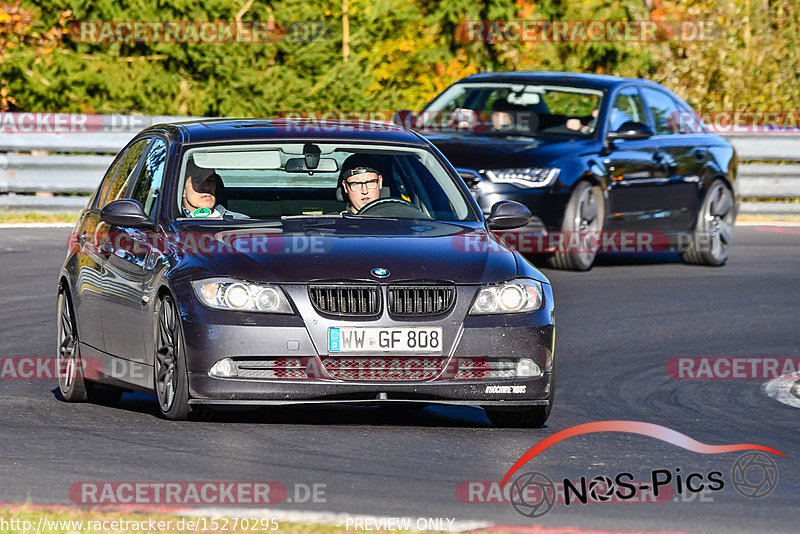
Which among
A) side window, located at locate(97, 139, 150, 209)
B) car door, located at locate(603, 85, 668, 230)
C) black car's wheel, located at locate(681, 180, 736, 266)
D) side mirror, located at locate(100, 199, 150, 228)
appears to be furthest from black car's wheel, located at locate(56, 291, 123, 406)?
black car's wheel, located at locate(681, 180, 736, 266)

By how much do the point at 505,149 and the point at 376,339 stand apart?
8375 millimetres

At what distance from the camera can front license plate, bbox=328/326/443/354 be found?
27.2 ft

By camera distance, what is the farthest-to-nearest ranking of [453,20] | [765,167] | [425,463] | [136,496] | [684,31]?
1. [684,31]
2. [453,20]
3. [765,167]
4. [425,463]
5. [136,496]

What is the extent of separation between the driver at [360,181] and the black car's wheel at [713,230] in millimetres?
9044

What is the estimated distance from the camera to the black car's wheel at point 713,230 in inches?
726

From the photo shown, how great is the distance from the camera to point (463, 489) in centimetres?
715

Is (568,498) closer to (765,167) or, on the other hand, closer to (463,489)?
(463,489)

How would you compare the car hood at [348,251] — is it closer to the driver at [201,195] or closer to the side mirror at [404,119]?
the driver at [201,195]

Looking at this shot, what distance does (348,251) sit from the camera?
8.63 m

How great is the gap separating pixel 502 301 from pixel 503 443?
68cm

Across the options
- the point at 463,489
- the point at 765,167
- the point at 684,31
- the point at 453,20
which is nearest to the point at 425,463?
the point at 463,489

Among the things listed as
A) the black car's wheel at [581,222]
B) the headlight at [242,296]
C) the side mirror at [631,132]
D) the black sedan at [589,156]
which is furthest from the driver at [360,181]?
the side mirror at [631,132]

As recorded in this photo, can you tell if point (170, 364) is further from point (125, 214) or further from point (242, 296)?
point (125, 214)

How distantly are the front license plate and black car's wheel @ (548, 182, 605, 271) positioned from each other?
819 cm
